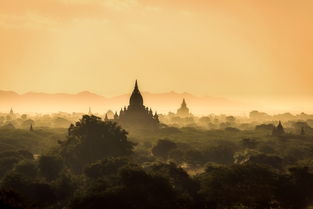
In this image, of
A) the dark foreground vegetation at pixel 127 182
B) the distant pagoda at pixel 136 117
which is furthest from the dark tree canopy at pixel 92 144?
the distant pagoda at pixel 136 117

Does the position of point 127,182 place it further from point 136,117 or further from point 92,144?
point 136,117

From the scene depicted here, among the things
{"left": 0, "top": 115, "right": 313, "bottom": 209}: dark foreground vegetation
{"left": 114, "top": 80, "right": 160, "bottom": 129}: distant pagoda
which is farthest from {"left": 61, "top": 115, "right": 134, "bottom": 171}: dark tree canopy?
{"left": 114, "top": 80, "right": 160, "bottom": 129}: distant pagoda

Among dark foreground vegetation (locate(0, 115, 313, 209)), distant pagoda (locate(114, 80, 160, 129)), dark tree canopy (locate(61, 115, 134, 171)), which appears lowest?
dark foreground vegetation (locate(0, 115, 313, 209))

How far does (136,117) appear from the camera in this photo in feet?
445

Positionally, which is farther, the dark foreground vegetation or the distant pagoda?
the distant pagoda

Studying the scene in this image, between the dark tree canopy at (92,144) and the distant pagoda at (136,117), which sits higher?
the distant pagoda at (136,117)

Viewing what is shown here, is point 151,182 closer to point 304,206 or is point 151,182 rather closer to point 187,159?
point 304,206

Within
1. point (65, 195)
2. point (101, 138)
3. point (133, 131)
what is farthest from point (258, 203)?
point (133, 131)

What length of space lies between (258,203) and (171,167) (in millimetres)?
14584

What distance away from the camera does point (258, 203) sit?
4019cm

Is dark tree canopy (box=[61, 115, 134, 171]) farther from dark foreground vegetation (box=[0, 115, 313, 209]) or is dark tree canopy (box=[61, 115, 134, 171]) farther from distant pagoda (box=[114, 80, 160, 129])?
distant pagoda (box=[114, 80, 160, 129])

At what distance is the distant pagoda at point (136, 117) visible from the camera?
134625 mm

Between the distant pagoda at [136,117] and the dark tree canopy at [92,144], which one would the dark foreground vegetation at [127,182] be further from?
the distant pagoda at [136,117]

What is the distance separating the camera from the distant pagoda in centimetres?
13462
